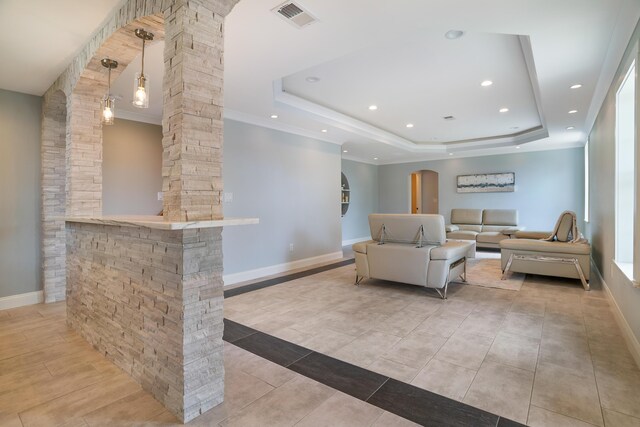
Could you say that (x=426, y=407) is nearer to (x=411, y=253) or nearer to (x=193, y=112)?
(x=193, y=112)

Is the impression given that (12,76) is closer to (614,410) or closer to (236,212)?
(236,212)

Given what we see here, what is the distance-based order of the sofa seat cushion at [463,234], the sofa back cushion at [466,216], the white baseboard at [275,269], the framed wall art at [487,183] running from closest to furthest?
1. the white baseboard at [275,269]
2. the sofa seat cushion at [463,234]
3. the framed wall art at [487,183]
4. the sofa back cushion at [466,216]

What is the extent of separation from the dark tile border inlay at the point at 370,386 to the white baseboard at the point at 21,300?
268 cm

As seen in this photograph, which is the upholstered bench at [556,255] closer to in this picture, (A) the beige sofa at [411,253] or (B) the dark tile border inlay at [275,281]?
(A) the beige sofa at [411,253]

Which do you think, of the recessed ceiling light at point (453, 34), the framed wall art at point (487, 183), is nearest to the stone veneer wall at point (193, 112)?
the recessed ceiling light at point (453, 34)

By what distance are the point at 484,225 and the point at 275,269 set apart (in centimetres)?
549

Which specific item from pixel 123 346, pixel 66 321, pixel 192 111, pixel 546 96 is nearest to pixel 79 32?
pixel 192 111

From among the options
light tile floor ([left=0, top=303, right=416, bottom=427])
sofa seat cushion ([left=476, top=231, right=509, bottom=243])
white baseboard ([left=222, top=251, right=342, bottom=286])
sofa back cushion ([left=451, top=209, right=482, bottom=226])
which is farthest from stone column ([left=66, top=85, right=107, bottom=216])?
sofa back cushion ([left=451, top=209, right=482, bottom=226])

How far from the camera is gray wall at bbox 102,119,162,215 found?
4273 mm

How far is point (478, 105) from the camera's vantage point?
489cm

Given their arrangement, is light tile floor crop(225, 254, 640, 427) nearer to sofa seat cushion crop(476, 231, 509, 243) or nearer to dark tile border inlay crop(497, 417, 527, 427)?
dark tile border inlay crop(497, 417, 527, 427)

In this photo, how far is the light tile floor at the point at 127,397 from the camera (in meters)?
1.65

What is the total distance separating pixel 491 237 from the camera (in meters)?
7.03

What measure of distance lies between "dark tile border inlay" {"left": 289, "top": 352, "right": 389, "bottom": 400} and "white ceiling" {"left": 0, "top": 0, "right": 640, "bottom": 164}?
2.42m
